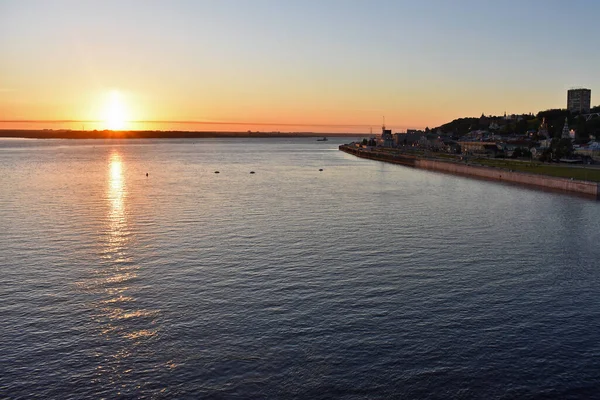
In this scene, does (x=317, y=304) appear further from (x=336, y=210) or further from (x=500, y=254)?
(x=336, y=210)

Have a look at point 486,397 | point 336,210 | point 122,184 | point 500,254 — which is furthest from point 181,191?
point 486,397

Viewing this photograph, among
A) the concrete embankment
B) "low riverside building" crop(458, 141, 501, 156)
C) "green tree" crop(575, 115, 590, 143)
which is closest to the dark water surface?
the concrete embankment

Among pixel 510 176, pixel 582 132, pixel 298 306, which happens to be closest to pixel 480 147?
pixel 582 132

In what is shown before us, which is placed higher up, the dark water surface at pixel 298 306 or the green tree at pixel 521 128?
the green tree at pixel 521 128

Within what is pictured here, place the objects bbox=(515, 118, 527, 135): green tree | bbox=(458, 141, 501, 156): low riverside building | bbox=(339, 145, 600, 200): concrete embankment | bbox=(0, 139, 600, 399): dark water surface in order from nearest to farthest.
→ bbox=(0, 139, 600, 399): dark water surface → bbox=(339, 145, 600, 200): concrete embankment → bbox=(458, 141, 501, 156): low riverside building → bbox=(515, 118, 527, 135): green tree

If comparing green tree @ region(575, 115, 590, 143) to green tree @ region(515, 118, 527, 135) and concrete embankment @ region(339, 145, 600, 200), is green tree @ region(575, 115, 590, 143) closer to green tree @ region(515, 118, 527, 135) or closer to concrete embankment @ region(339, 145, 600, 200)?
green tree @ region(515, 118, 527, 135)

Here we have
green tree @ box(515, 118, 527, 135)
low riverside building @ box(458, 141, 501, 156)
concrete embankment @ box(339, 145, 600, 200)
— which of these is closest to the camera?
concrete embankment @ box(339, 145, 600, 200)

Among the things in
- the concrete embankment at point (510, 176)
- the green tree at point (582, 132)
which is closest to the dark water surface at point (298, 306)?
the concrete embankment at point (510, 176)

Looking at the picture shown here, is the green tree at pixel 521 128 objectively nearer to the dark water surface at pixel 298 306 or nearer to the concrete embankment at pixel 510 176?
the concrete embankment at pixel 510 176

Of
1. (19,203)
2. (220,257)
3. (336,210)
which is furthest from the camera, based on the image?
(19,203)
